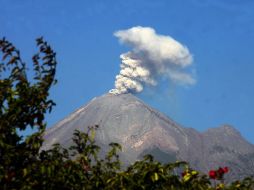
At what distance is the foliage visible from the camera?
14.0 meters

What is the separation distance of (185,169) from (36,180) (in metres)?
4.13

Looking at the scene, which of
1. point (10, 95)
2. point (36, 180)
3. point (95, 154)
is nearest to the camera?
point (36, 180)

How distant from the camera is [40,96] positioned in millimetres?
15062

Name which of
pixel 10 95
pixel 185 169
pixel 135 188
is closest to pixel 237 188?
pixel 185 169

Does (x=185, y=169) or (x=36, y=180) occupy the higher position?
(x=36, y=180)

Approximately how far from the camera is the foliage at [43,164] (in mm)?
14023

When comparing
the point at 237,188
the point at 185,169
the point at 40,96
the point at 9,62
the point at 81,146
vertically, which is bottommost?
the point at 237,188

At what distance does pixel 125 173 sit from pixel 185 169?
1881mm

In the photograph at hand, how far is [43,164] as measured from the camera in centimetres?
1420

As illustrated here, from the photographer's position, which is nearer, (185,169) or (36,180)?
(36,180)

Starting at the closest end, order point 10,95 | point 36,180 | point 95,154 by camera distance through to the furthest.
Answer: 1. point 36,180
2. point 10,95
3. point 95,154

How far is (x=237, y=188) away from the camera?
15.1 metres

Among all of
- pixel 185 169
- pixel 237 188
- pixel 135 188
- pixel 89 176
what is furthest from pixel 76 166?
pixel 237 188

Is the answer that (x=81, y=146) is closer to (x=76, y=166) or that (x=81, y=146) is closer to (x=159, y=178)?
(x=76, y=166)
